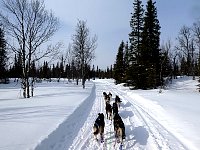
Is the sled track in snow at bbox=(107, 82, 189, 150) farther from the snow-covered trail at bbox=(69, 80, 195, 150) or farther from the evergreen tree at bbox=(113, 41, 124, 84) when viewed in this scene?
the evergreen tree at bbox=(113, 41, 124, 84)

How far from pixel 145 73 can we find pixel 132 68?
2125 mm

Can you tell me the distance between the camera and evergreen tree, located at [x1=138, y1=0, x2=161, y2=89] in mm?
34438

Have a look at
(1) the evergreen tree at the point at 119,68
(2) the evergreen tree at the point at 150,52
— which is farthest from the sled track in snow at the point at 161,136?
(1) the evergreen tree at the point at 119,68

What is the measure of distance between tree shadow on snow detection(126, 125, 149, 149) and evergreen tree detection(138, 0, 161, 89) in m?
24.0

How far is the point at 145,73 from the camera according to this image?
3481 centimetres

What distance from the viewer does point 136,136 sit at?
924cm

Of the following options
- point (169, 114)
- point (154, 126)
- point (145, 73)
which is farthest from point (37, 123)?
point (145, 73)

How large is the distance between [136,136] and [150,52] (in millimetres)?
27935

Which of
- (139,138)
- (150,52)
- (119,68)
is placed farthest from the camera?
(119,68)

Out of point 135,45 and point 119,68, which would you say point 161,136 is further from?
point 119,68

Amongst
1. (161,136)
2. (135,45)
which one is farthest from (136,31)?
(161,136)

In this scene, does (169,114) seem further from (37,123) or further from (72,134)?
(37,123)

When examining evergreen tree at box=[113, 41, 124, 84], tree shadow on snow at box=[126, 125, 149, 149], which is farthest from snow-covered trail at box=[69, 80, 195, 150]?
evergreen tree at box=[113, 41, 124, 84]

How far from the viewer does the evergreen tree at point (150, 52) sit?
113 ft
